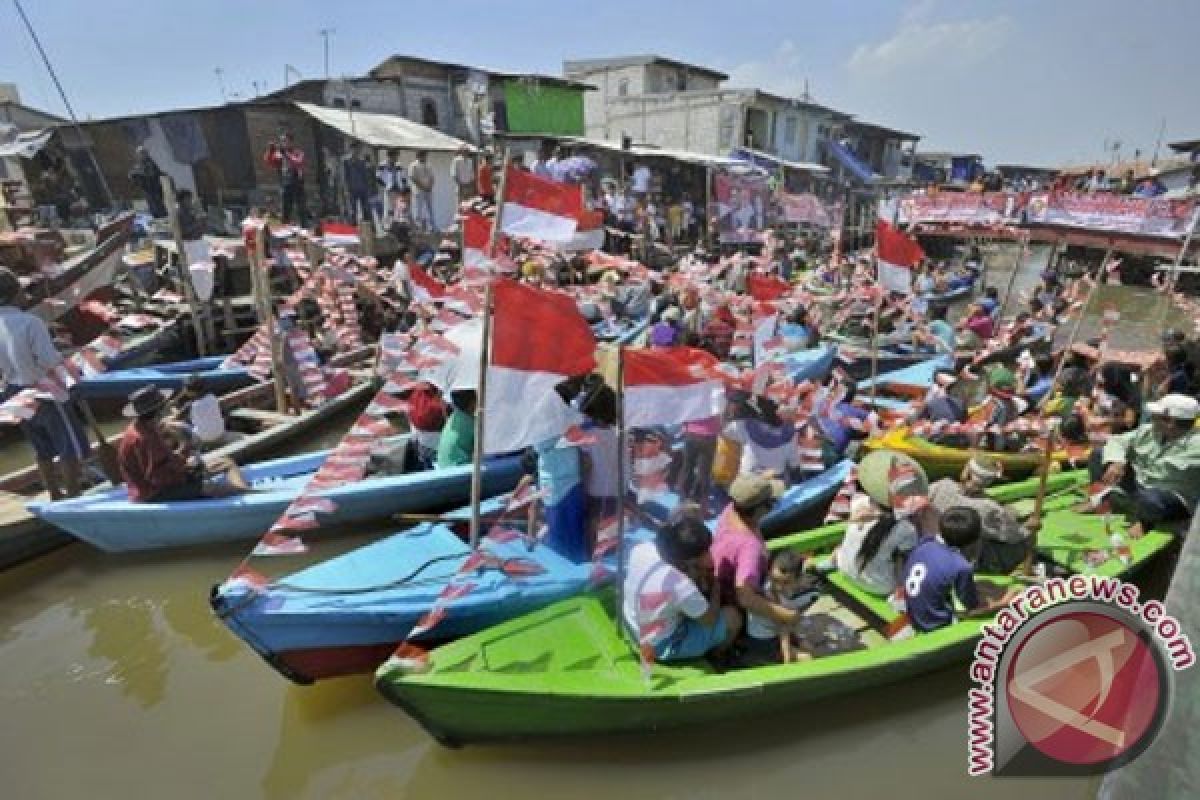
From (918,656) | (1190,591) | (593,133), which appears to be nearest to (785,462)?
(918,656)

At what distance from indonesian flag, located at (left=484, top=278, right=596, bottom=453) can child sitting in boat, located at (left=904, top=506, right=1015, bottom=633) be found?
283 centimetres

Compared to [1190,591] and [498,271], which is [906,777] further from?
[498,271]

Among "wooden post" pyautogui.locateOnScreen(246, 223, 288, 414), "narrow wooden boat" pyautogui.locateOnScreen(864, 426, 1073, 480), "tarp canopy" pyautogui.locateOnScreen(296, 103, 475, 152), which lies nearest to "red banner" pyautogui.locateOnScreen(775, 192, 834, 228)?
"tarp canopy" pyautogui.locateOnScreen(296, 103, 475, 152)

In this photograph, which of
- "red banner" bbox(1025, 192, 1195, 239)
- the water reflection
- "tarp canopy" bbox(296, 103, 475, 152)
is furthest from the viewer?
"red banner" bbox(1025, 192, 1195, 239)

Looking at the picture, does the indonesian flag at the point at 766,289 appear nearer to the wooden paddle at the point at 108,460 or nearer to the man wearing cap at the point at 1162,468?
the man wearing cap at the point at 1162,468

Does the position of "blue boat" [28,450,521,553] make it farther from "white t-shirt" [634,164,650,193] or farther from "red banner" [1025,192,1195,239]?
"red banner" [1025,192,1195,239]

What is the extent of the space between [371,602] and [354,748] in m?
1.15

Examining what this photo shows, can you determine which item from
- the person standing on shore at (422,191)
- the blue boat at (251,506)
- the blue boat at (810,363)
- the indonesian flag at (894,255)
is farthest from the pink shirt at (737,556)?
the person standing on shore at (422,191)

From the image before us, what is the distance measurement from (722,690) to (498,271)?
3249mm

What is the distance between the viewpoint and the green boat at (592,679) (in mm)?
4594

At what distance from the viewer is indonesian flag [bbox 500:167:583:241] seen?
210 inches

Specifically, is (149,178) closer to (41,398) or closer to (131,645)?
(41,398)

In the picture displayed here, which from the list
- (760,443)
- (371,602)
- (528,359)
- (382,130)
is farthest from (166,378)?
(382,130)

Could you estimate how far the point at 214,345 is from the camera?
46.8ft
